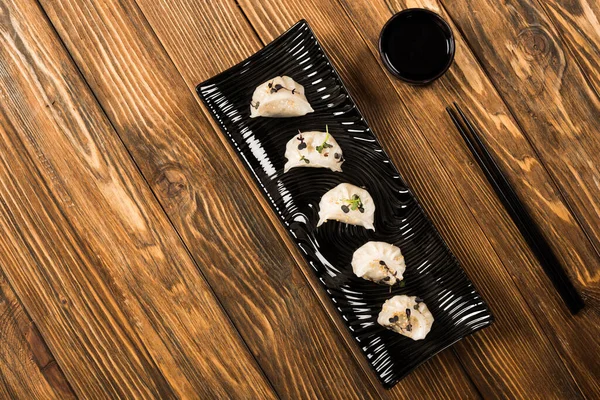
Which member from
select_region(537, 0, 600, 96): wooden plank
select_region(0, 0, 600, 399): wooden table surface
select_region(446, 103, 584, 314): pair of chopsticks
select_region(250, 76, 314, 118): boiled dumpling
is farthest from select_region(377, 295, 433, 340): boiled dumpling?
select_region(537, 0, 600, 96): wooden plank

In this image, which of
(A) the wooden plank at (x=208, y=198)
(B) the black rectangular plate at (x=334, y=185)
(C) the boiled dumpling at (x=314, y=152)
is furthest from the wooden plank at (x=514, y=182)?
(A) the wooden plank at (x=208, y=198)

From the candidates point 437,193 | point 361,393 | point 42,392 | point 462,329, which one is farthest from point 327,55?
point 42,392

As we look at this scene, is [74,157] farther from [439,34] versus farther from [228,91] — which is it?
[439,34]

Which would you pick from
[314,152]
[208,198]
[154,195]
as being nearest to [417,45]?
[314,152]

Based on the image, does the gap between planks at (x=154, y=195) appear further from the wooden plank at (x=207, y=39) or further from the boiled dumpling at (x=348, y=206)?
the boiled dumpling at (x=348, y=206)

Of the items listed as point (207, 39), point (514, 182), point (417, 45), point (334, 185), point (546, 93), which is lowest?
point (514, 182)

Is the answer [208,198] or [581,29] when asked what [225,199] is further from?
[581,29]
